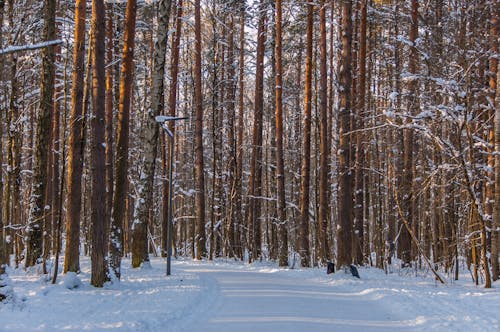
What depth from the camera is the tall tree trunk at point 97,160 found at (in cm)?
1088

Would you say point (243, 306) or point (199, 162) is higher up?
point (199, 162)

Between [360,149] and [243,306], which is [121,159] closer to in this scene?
[243,306]

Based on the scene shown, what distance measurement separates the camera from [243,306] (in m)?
9.23

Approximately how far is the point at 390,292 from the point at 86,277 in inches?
301

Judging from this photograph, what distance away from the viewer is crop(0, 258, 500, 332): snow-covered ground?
7289 mm

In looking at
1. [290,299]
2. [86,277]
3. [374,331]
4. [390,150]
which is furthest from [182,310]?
[390,150]

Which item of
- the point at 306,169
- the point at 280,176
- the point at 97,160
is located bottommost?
the point at 97,160

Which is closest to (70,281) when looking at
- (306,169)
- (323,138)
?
(306,169)

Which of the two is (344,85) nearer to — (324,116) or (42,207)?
(324,116)

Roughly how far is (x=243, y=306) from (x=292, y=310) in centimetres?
101

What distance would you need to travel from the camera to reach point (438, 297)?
991cm

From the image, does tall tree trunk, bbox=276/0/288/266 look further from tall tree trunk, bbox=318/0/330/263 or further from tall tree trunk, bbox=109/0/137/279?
tall tree trunk, bbox=109/0/137/279

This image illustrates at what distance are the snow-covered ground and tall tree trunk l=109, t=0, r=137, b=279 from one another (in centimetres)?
86

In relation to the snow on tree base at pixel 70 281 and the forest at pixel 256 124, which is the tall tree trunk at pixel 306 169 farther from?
the snow on tree base at pixel 70 281
